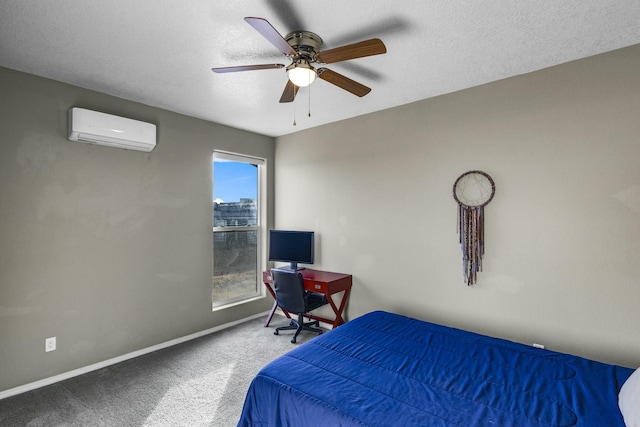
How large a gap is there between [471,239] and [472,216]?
0.20 m

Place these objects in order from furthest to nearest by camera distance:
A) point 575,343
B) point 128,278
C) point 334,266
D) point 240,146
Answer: point 240,146 → point 334,266 → point 128,278 → point 575,343

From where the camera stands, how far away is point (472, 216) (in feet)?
9.00

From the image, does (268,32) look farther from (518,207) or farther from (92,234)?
(92,234)

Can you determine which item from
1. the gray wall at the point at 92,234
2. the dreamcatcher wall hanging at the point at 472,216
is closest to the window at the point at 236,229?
the gray wall at the point at 92,234

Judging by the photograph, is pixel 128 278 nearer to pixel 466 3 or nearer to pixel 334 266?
pixel 334 266

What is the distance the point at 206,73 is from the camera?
251 centimetres

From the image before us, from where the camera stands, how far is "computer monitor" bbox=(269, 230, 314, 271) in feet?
12.7

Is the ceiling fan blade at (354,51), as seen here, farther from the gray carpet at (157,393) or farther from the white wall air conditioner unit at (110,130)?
the gray carpet at (157,393)

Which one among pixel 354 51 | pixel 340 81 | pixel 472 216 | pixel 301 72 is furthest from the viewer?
pixel 472 216

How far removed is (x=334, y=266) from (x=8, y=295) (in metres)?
2.93

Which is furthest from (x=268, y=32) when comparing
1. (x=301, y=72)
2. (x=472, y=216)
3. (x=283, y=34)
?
(x=472, y=216)

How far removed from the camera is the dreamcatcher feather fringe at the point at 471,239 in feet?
8.88

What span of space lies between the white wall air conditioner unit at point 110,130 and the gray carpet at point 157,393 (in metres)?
2.06

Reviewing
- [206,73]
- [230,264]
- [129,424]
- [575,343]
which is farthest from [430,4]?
[230,264]
